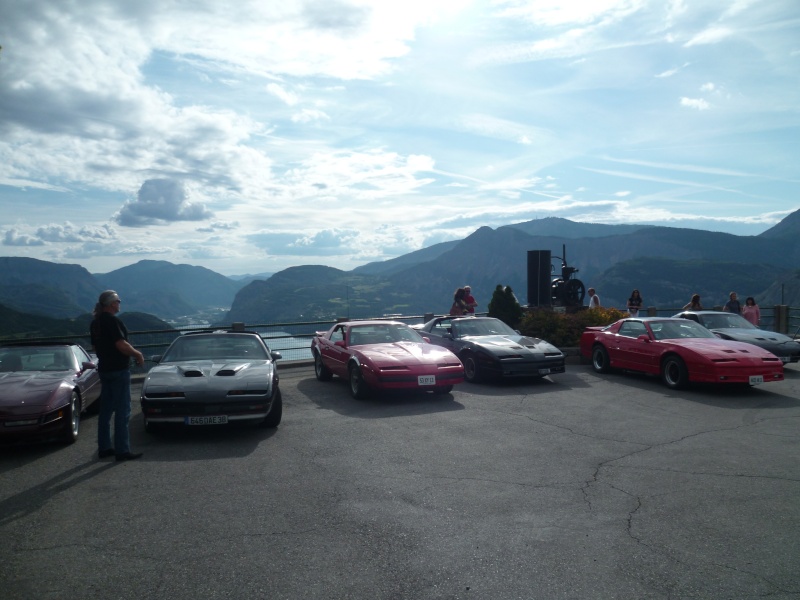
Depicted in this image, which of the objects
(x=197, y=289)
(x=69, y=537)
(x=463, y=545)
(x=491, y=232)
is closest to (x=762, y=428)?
(x=463, y=545)

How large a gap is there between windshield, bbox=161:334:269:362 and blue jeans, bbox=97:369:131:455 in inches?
83.9

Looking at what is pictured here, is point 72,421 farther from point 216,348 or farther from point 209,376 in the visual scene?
point 216,348

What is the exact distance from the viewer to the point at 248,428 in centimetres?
875

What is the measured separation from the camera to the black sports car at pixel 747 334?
1414 centimetres

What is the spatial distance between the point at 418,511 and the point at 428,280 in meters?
125

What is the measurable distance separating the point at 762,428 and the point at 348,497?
5.95 m

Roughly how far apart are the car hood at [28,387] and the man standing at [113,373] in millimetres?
1008

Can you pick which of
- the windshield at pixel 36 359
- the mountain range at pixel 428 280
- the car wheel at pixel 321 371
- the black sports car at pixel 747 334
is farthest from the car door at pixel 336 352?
the black sports car at pixel 747 334

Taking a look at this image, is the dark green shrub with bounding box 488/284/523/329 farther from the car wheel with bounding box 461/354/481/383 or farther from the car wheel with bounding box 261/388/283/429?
the car wheel with bounding box 261/388/283/429

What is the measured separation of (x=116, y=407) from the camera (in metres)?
7.08

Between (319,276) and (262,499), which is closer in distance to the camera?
(262,499)

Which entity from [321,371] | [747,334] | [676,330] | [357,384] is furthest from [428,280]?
[357,384]

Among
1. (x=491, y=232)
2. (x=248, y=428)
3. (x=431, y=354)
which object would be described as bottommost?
(x=248, y=428)

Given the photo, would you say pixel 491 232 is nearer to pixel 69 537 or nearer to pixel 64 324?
pixel 64 324
